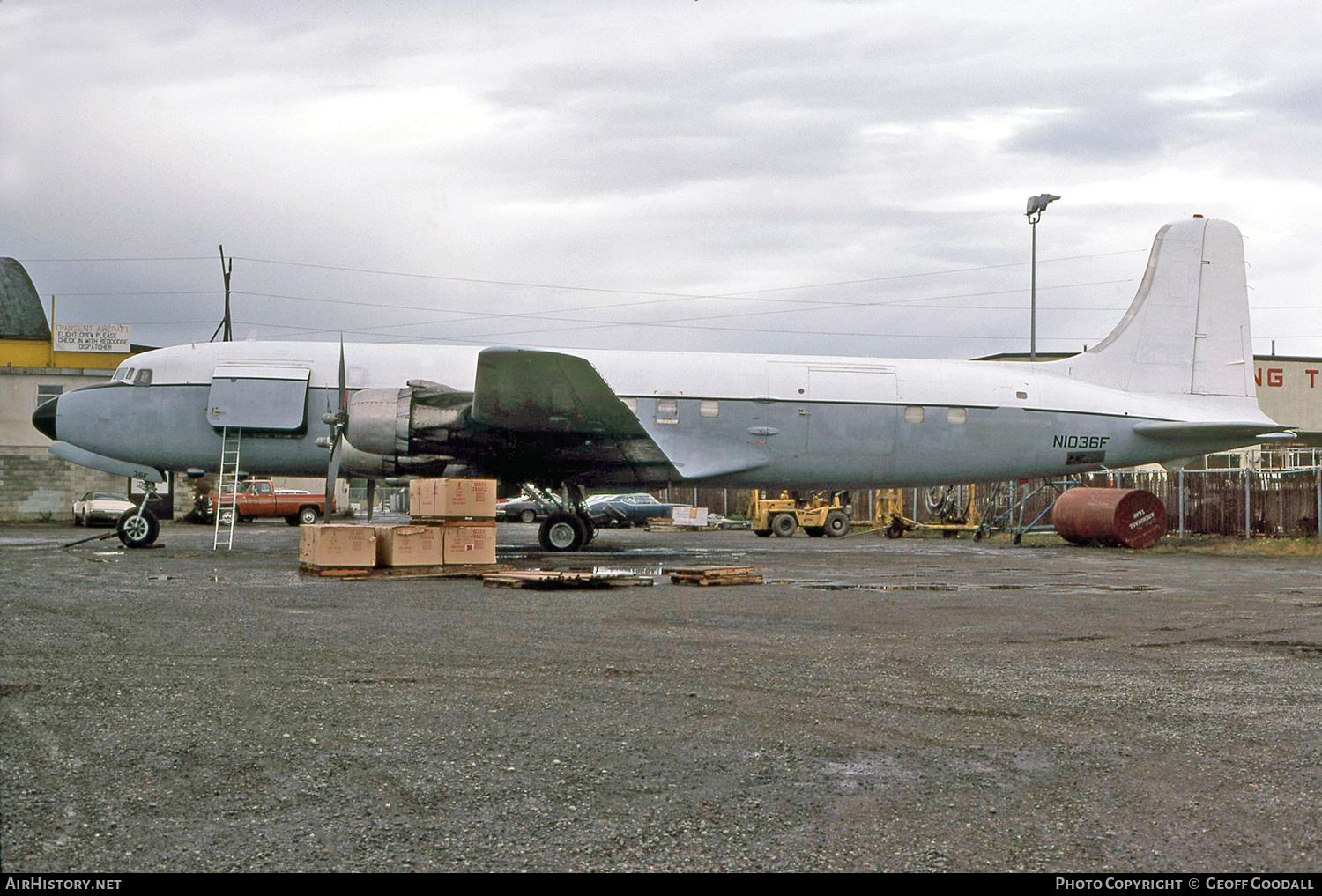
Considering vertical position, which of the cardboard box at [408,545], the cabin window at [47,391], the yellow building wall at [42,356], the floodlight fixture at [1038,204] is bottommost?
the cardboard box at [408,545]

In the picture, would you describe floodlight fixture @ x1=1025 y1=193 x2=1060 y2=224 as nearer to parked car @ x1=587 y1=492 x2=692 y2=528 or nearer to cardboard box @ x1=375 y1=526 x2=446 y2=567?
parked car @ x1=587 y1=492 x2=692 y2=528

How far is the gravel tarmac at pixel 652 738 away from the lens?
3.52 m

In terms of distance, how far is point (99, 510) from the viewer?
36.3 m

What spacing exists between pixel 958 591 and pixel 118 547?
1638 centimetres

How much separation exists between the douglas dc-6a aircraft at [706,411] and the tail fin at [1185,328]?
0.13ft

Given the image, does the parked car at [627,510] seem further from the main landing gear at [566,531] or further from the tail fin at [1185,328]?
the tail fin at [1185,328]

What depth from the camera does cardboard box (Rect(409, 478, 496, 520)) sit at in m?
15.2

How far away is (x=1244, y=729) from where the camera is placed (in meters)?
5.26

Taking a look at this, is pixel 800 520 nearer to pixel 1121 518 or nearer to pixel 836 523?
pixel 836 523

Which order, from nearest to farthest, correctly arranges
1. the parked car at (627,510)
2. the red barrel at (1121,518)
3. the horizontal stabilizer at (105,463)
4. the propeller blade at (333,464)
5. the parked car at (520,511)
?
the propeller blade at (333,464) → the horizontal stabilizer at (105,463) → the red barrel at (1121,518) → the parked car at (627,510) → the parked car at (520,511)

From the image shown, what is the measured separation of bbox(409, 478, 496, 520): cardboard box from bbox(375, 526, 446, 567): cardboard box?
0.33m

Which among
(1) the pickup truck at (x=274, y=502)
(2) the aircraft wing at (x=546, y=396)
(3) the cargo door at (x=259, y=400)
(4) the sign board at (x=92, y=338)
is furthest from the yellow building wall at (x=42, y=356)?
(2) the aircraft wing at (x=546, y=396)

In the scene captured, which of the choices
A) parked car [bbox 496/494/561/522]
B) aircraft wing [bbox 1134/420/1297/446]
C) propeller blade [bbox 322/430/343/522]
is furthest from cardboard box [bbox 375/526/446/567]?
parked car [bbox 496/494/561/522]

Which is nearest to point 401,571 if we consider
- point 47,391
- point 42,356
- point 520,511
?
point 520,511
